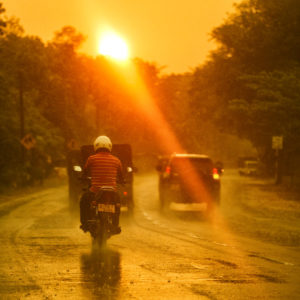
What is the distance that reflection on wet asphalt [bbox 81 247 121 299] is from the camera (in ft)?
27.0

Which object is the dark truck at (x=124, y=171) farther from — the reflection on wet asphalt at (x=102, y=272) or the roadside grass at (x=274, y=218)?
the reflection on wet asphalt at (x=102, y=272)

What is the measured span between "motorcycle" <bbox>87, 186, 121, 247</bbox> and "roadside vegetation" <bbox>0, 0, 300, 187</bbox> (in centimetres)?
2104

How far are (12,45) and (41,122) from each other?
8.33m

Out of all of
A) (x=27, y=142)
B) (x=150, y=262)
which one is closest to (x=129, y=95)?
(x=27, y=142)

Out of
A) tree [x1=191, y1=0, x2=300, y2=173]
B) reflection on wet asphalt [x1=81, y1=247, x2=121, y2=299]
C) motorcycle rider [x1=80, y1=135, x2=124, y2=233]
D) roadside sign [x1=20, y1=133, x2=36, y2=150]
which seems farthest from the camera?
roadside sign [x1=20, y1=133, x2=36, y2=150]

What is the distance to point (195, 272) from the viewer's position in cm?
982

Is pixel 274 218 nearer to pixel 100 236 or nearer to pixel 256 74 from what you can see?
pixel 100 236

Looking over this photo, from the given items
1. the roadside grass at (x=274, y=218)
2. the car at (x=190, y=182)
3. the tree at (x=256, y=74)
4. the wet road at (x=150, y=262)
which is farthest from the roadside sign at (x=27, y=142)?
the wet road at (x=150, y=262)

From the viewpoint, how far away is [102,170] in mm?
12711

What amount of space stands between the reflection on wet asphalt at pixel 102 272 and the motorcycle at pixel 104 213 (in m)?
0.29

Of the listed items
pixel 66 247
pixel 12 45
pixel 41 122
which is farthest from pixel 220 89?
pixel 66 247

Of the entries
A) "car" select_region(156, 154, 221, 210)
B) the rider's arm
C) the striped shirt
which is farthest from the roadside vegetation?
the striped shirt

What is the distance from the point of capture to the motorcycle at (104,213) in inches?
476

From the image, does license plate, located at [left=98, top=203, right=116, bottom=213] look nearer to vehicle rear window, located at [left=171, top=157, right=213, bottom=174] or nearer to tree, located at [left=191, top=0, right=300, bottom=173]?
vehicle rear window, located at [left=171, top=157, right=213, bottom=174]
